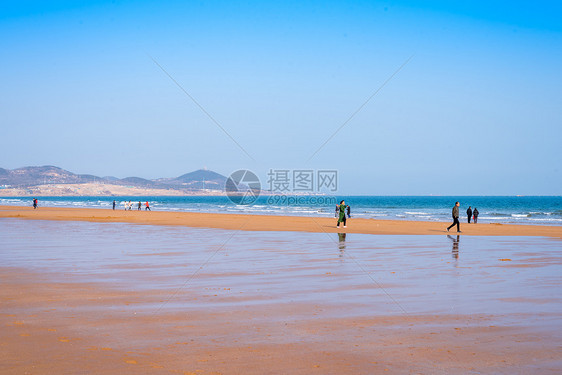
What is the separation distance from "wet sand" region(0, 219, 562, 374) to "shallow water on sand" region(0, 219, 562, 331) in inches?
2.3

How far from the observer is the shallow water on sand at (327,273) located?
8.77 m

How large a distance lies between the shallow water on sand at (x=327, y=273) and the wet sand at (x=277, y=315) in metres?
0.06

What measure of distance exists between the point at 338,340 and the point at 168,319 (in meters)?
2.65

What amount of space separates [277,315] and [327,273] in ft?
15.7

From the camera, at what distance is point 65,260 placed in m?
14.3

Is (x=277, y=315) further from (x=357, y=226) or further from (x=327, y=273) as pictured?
(x=357, y=226)

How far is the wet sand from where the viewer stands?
553 cm

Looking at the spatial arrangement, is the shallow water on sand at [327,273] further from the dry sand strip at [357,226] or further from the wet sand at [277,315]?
the dry sand strip at [357,226]

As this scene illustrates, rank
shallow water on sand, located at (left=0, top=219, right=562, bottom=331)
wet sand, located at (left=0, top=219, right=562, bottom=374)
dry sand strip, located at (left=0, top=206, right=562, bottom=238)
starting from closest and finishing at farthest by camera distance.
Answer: wet sand, located at (left=0, top=219, right=562, bottom=374)
shallow water on sand, located at (left=0, top=219, right=562, bottom=331)
dry sand strip, located at (left=0, top=206, right=562, bottom=238)

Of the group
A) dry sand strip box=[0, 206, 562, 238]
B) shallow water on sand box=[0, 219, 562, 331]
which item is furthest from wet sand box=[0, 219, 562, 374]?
dry sand strip box=[0, 206, 562, 238]

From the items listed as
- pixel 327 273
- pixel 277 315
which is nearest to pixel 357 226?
pixel 327 273

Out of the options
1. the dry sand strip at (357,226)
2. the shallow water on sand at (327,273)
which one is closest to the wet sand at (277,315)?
the shallow water on sand at (327,273)

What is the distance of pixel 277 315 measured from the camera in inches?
306

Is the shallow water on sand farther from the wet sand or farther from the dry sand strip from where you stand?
the dry sand strip
